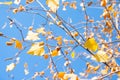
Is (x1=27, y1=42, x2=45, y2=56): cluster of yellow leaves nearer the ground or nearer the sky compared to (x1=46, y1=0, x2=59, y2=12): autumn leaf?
nearer the ground

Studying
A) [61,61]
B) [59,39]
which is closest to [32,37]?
[59,39]

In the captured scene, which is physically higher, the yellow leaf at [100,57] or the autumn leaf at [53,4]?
the autumn leaf at [53,4]

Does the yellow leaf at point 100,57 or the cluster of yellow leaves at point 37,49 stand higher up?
the cluster of yellow leaves at point 37,49

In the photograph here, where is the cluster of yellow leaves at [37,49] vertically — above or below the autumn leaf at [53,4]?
below

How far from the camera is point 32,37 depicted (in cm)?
75

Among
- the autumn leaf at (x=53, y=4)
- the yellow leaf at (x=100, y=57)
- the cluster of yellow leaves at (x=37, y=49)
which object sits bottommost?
the yellow leaf at (x=100, y=57)

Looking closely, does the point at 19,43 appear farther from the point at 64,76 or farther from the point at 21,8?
the point at 21,8

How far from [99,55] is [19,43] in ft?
0.81

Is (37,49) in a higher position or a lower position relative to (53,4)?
lower

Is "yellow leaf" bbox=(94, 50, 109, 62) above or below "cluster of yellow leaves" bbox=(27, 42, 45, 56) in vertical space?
below

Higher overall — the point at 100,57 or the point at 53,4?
the point at 53,4

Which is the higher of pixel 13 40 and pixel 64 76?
pixel 13 40

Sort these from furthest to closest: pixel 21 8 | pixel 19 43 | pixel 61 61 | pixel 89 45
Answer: pixel 61 61
pixel 21 8
pixel 19 43
pixel 89 45

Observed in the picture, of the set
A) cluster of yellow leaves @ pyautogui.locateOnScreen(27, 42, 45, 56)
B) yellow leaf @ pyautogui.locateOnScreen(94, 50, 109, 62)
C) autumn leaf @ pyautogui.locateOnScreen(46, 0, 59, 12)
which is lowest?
yellow leaf @ pyautogui.locateOnScreen(94, 50, 109, 62)
